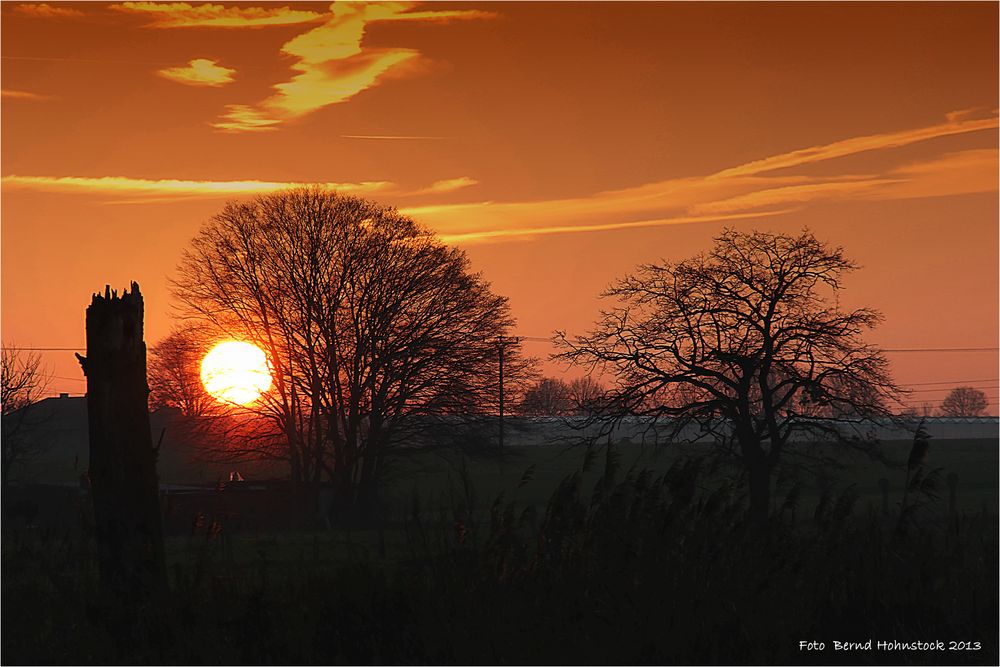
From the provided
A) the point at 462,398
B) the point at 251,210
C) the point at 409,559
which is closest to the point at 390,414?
the point at 462,398

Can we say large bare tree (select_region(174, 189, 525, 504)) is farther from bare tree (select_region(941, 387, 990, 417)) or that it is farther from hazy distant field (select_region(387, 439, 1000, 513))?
bare tree (select_region(941, 387, 990, 417))

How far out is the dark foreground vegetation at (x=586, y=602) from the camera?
7.71 meters

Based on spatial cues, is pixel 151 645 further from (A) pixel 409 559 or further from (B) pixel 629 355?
(B) pixel 629 355

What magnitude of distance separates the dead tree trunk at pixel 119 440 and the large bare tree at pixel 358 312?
25.2 metres

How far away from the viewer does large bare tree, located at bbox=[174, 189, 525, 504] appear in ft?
119

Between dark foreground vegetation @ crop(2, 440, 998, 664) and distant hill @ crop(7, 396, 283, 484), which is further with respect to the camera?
distant hill @ crop(7, 396, 283, 484)

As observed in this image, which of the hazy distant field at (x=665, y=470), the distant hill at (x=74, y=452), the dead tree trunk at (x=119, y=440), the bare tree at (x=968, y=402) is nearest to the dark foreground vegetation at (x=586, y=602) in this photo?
the dead tree trunk at (x=119, y=440)

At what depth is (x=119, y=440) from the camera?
10.6 meters

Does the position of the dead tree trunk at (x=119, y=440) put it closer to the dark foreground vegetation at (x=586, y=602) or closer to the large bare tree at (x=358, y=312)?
the dark foreground vegetation at (x=586, y=602)

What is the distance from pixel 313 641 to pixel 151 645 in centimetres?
111

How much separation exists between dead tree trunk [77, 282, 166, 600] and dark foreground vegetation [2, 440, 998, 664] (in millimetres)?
1254

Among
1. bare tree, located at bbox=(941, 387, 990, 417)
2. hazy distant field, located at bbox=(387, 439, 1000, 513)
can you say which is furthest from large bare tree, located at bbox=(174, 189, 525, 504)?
bare tree, located at bbox=(941, 387, 990, 417)

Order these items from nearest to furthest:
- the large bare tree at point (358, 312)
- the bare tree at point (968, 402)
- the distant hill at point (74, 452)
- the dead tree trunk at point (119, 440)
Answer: the dead tree trunk at point (119, 440)
the large bare tree at point (358, 312)
the distant hill at point (74, 452)
the bare tree at point (968, 402)

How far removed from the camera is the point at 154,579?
9688 mm
